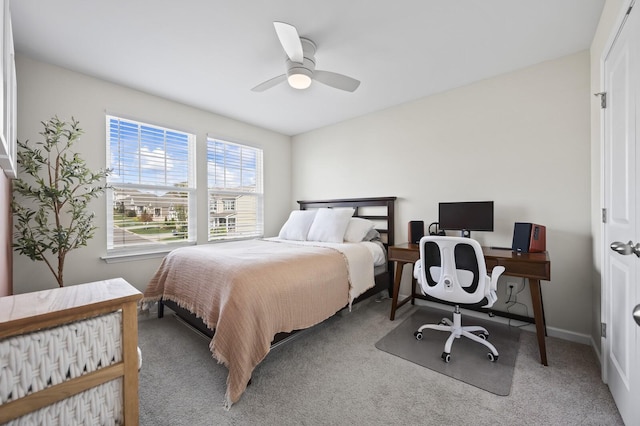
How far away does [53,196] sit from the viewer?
7.34ft

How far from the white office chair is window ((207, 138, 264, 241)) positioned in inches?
112

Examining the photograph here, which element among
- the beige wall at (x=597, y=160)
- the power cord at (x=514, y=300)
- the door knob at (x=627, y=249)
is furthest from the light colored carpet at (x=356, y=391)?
the door knob at (x=627, y=249)

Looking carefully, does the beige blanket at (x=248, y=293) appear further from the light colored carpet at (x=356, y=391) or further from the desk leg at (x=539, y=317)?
the desk leg at (x=539, y=317)

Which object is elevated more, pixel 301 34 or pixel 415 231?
pixel 301 34

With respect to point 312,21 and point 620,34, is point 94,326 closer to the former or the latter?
point 312,21

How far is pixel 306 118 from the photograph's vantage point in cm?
390

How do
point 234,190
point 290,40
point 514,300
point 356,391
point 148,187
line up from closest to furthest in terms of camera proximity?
point 356,391 < point 290,40 < point 514,300 < point 148,187 < point 234,190

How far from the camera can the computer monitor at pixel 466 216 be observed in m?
2.57

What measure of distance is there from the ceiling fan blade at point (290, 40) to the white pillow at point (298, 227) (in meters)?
2.04

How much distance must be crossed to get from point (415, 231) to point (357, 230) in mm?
704

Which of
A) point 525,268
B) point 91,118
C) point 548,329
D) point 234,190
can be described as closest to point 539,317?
point 525,268

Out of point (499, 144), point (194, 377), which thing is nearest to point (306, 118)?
point (499, 144)

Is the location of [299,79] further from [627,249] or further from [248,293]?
[627,249]

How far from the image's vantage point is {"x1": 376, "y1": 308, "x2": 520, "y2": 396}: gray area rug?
70.4 inches
